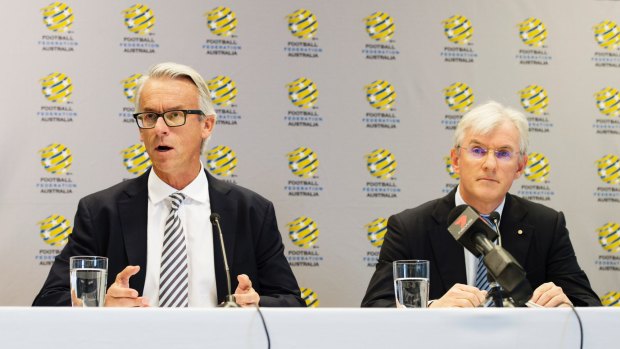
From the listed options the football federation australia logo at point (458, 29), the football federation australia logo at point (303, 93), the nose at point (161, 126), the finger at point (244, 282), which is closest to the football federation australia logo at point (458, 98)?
the football federation australia logo at point (458, 29)

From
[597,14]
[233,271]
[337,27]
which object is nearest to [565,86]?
[597,14]

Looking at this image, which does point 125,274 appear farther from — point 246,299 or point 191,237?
point 191,237

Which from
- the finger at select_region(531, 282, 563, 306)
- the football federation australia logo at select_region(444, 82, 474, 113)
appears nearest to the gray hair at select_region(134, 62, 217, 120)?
the finger at select_region(531, 282, 563, 306)

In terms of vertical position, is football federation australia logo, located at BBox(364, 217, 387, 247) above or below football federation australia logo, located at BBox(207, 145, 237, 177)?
below

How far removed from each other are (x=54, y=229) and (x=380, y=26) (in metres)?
2.06

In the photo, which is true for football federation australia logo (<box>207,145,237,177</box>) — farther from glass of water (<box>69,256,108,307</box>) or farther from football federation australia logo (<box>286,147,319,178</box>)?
glass of water (<box>69,256,108,307</box>)

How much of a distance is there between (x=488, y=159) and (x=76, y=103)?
2.18 meters

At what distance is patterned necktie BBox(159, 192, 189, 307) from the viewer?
2.88 meters

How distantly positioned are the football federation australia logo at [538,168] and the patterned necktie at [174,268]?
7.20 ft

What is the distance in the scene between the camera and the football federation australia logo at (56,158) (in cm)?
402

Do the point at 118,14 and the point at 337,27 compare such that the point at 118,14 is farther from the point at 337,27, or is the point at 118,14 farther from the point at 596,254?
the point at 596,254

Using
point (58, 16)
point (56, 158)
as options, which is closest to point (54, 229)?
point (56, 158)

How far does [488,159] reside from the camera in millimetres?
3180

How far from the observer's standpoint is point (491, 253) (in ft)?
6.31
